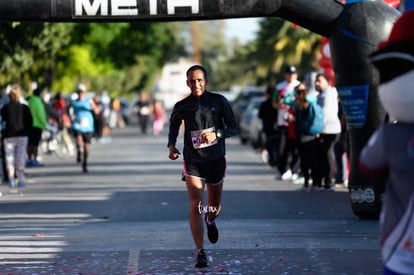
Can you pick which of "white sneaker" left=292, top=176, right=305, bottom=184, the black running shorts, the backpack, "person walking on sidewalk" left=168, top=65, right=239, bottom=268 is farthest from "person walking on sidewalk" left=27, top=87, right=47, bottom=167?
the black running shorts

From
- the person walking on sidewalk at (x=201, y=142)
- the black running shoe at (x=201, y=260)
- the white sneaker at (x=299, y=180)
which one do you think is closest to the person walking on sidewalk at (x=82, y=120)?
the white sneaker at (x=299, y=180)

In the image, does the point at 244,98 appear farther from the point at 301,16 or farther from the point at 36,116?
the point at 301,16

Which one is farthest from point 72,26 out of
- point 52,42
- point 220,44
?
point 220,44

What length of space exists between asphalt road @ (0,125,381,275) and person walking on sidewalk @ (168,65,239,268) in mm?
531

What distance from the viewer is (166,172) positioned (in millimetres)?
24438

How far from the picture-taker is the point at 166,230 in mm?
13016

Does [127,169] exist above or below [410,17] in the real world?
below

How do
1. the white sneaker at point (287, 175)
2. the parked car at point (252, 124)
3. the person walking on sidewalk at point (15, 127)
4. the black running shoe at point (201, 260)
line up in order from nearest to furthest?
the black running shoe at point (201, 260) < the person walking on sidewalk at point (15, 127) < the white sneaker at point (287, 175) < the parked car at point (252, 124)

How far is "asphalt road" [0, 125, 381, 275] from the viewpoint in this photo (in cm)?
1030

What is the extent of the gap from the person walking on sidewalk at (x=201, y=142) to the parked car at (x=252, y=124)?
69.2 ft

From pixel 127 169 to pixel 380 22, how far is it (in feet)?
44.2

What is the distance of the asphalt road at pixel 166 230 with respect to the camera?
1030 centimetres

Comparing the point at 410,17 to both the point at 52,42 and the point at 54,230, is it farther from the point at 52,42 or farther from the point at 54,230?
the point at 52,42

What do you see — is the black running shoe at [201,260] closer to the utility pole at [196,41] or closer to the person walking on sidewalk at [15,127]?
the person walking on sidewalk at [15,127]
